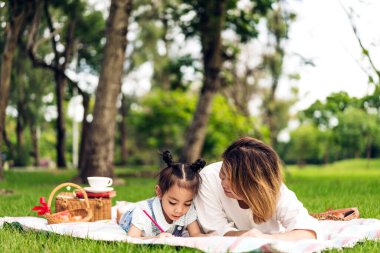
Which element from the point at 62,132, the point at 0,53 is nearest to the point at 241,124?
the point at 62,132

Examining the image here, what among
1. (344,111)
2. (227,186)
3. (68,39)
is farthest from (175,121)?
(227,186)

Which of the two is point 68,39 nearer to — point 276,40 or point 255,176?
point 276,40

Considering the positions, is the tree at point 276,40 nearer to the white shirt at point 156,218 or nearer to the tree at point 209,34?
the tree at point 209,34

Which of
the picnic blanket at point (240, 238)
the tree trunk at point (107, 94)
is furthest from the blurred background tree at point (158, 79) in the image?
the picnic blanket at point (240, 238)

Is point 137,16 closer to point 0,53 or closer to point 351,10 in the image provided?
point 0,53

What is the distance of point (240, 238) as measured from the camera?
346cm

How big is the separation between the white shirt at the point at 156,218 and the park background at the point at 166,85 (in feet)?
1.86

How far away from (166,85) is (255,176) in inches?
1007

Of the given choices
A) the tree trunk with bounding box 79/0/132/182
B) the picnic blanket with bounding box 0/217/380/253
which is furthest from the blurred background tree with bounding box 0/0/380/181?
the picnic blanket with bounding box 0/217/380/253

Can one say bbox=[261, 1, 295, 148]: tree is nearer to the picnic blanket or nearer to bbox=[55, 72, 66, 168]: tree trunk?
bbox=[55, 72, 66, 168]: tree trunk

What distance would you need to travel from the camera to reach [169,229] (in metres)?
4.29

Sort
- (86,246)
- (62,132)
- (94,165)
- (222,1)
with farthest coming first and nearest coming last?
(62,132), (222,1), (94,165), (86,246)

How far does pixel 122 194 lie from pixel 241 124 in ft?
32.3

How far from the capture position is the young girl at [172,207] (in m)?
4.10
